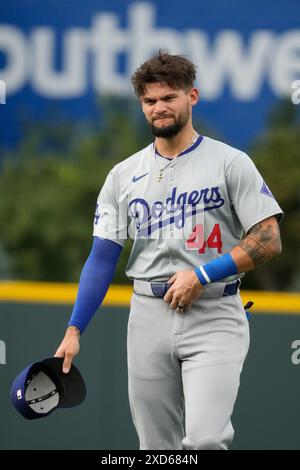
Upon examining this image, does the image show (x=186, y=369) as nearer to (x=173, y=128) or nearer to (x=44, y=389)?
(x=44, y=389)

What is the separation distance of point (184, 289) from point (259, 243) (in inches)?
12.7

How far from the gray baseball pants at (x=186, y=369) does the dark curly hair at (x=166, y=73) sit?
821 mm

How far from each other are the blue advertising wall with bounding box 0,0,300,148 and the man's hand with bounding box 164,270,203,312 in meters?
4.35

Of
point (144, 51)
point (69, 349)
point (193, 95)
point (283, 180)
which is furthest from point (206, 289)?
point (144, 51)

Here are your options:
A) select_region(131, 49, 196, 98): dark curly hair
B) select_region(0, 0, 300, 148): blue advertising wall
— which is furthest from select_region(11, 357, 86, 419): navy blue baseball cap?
select_region(0, 0, 300, 148): blue advertising wall

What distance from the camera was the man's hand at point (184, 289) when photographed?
3.92 metres

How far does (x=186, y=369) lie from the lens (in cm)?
403

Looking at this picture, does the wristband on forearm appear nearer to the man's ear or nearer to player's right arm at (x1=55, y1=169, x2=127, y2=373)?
player's right arm at (x1=55, y1=169, x2=127, y2=373)

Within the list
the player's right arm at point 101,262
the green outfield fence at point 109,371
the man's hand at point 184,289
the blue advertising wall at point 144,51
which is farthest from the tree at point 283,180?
the man's hand at point 184,289

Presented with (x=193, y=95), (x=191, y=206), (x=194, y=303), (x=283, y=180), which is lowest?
(x=194, y=303)

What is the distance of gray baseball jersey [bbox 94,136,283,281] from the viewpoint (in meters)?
4.02

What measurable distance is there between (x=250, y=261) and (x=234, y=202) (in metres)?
0.25

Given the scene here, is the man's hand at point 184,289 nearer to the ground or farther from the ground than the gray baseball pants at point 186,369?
farther from the ground

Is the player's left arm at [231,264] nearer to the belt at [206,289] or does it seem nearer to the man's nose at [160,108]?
the belt at [206,289]
